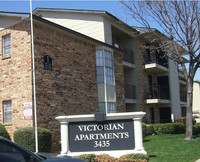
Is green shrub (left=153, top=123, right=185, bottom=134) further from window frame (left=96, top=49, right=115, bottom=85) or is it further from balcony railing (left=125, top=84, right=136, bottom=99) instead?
window frame (left=96, top=49, right=115, bottom=85)

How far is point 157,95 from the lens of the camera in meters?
24.5

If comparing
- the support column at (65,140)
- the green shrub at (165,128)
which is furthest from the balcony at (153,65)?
the support column at (65,140)

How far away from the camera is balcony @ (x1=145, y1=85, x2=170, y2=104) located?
76.3 feet

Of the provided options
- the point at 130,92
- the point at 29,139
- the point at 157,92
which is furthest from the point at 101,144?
the point at 157,92

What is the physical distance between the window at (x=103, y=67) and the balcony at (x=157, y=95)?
6541 mm

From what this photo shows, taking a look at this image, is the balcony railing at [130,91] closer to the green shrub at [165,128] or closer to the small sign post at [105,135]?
the green shrub at [165,128]

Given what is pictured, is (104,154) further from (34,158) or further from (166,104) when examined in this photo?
(166,104)

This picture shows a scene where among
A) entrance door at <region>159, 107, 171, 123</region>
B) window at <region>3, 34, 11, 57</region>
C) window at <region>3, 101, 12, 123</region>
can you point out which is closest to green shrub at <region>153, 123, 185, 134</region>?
entrance door at <region>159, 107, 171, 123</region>

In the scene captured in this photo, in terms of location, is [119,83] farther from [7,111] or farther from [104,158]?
[104,158]

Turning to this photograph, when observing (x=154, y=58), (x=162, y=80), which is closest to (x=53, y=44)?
(x=154, y=58)

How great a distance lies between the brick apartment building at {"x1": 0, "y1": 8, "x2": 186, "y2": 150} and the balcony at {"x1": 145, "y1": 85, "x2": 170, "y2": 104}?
0.53 meters

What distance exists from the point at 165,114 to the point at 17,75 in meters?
18.3

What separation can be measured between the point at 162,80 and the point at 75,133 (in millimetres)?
20400

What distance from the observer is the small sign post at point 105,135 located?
831cm
